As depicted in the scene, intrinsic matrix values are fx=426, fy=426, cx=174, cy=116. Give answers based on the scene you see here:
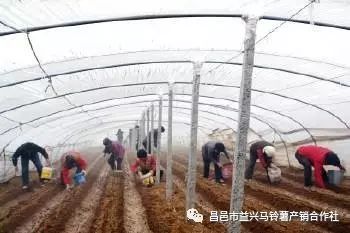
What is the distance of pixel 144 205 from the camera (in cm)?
796

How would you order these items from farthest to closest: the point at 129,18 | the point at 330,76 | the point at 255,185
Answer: the point at 255,185 → the point at 330,76 → the point at 129,18

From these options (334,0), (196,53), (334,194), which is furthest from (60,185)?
(334,0)

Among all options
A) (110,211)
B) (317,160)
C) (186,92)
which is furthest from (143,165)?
(317,160)

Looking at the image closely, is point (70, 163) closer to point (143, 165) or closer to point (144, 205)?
point (143, 165)

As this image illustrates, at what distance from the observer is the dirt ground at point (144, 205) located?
629 cm

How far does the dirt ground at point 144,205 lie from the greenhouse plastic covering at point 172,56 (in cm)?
181

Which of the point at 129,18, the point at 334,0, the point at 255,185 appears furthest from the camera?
the point at 255,185

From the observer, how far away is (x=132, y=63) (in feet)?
24.8

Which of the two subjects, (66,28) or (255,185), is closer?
(66,28)

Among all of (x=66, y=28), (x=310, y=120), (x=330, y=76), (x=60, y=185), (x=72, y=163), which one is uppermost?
(x=66, y=28)

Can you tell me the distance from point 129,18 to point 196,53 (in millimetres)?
1873

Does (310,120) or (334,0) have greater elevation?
(334,0)

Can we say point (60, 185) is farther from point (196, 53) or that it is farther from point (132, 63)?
point (196, 53)

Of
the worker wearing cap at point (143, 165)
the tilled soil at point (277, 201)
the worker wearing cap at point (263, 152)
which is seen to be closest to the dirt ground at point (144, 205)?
the tilled soil at point (277, 201)
